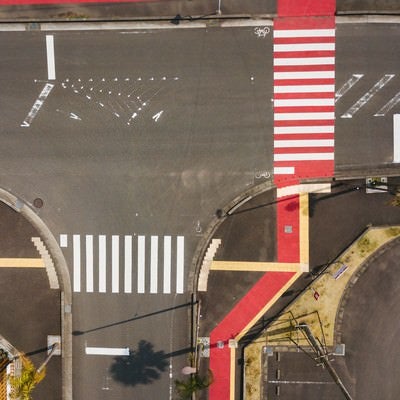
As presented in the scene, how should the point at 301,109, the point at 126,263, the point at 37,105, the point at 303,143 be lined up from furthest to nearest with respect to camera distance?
the point at 126,263 < the point at 37,105 < the point at 303,143 < the point at 301,109

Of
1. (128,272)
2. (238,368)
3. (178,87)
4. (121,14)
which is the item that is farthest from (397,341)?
(121,14)

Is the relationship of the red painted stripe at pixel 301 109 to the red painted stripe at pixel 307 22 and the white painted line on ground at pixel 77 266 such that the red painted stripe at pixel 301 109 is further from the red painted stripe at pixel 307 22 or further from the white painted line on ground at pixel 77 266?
the white painted line on ground at pixel 77 266

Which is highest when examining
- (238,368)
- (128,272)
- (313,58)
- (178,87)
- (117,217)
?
(313,58)

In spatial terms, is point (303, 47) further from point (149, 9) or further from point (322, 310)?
point (322, 310)

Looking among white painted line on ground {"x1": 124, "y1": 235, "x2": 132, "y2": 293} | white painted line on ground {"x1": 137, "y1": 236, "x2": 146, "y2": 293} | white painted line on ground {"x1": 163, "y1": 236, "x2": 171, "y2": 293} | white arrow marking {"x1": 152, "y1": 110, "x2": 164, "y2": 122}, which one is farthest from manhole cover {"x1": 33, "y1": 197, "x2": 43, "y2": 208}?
white arrow marking {"x1": 152, "y1": 110, "x2": 164, "y2": 122}

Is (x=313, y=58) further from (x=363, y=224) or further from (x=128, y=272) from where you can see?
(x=128, y=272)

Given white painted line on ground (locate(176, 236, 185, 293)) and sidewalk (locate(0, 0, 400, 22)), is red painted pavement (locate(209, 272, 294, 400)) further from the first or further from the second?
sidewalk (locate(0, 0, 400, 22))

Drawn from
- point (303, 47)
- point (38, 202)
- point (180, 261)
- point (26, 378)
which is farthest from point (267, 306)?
point (303, 47)
